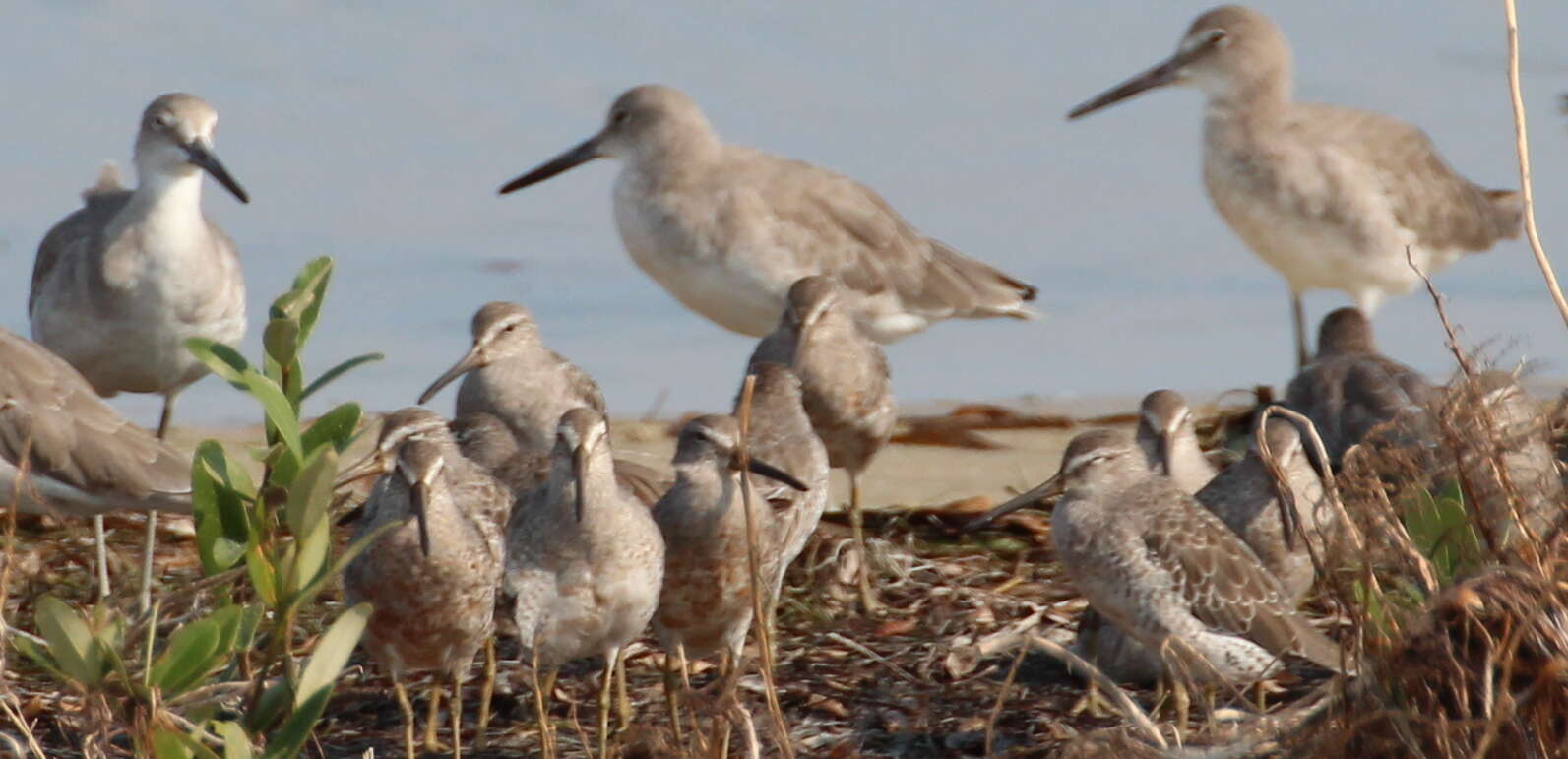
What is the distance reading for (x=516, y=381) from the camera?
7.02 metres

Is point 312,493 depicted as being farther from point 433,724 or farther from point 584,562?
point 433,724

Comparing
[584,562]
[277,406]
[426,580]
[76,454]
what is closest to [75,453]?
[76,454]

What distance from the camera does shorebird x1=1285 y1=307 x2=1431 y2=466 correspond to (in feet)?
22.4

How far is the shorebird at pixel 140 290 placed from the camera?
7.55m

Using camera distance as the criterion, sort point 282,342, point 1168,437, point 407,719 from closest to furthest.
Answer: point 282,342
point 407,719
point 1168,437

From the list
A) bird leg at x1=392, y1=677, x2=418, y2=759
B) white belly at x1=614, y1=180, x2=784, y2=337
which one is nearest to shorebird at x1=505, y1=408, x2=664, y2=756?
bird leg at x1=392, y1=677, x2=418, y2=759

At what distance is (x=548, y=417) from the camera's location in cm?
698

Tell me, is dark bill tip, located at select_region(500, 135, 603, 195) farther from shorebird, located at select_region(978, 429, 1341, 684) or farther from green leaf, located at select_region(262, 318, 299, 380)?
green leaf, located at select_region(262, 318, 299, 380)

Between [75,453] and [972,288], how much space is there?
4.14 metres

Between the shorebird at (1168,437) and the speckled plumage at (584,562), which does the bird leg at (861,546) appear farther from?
the speckled plumage at (584,562)

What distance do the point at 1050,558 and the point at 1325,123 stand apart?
12.1 ft

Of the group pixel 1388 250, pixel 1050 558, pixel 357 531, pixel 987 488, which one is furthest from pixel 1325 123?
pixel 357 531

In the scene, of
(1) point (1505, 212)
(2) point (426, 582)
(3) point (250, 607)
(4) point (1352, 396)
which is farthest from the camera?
(1) point (1505, 212)

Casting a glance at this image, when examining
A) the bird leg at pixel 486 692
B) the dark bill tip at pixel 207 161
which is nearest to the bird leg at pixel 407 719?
the bird leg at pixel 486 692
